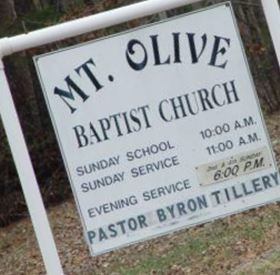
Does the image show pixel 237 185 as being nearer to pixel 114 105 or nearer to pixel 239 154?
pixel 239 154

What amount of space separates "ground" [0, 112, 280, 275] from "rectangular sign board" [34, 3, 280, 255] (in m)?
2.52

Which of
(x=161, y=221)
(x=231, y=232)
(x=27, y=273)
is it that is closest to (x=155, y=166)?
(x=161, y=221)

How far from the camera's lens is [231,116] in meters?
5.43

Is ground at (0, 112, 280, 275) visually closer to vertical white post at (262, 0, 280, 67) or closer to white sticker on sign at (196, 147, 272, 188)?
white sticker on sign at (196, 147, 272, 188)

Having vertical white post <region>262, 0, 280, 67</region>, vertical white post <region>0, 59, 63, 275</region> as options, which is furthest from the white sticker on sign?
vertical white post <region>0, 59, 63, 275</region>

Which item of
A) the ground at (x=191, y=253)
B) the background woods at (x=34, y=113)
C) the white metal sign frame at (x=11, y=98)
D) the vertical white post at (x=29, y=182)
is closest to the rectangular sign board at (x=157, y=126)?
the white metal sign frame at (x=11, y=98)

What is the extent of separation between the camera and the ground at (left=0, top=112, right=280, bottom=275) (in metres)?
8.70

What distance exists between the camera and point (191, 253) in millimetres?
Answer: 9367

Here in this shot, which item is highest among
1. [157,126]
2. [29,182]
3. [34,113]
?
[34,113]

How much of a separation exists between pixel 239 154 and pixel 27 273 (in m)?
6.21

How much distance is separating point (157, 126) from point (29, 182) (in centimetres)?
86

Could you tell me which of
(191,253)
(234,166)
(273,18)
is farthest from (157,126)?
(191,253)

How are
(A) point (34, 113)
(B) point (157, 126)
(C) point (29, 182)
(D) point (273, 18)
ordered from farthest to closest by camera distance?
(A) point (34, 113)
(D) point (273, 18)
(B) point (157, 126)
(C) point (29, 182)

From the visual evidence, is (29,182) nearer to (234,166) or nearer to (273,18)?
(234,166)
